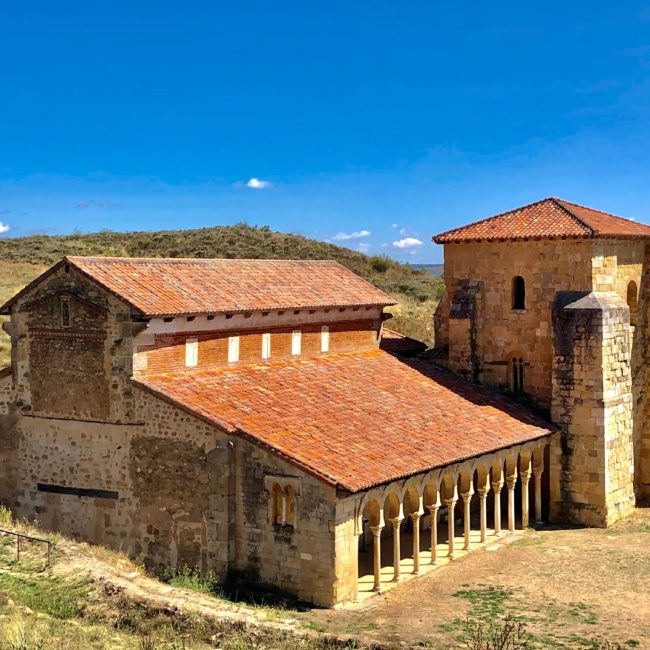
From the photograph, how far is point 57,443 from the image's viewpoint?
2067cm

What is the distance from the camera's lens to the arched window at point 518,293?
26100 millimetres

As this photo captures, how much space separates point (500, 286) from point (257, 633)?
47.3ft

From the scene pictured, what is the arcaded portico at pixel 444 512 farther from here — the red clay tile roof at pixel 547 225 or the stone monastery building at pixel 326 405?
the red clay tile roof at pixel 547 225

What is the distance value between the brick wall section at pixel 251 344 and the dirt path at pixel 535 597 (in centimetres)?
660

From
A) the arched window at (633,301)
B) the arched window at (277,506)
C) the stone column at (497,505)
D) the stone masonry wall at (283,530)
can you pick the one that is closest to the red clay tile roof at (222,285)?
the stone masonry wall at (283,530)

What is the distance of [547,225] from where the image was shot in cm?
2550

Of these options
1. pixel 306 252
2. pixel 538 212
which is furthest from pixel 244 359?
pixel 306 252

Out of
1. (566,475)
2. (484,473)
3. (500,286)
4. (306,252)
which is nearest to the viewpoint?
(484,473)

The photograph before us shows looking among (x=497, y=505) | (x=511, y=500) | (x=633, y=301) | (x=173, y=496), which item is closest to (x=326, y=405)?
(x=173, y=496)

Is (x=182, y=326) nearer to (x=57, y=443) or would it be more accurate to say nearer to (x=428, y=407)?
(x=57, y=443)

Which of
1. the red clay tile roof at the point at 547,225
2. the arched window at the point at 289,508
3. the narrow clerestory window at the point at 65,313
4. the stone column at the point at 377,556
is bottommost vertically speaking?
the stone column at the point at 377,556

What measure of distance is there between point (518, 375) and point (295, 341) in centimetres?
654

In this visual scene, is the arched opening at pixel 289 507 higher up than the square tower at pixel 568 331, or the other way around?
the square tower at pixel 568 331

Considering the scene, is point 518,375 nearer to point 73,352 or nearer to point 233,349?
point 233,349
